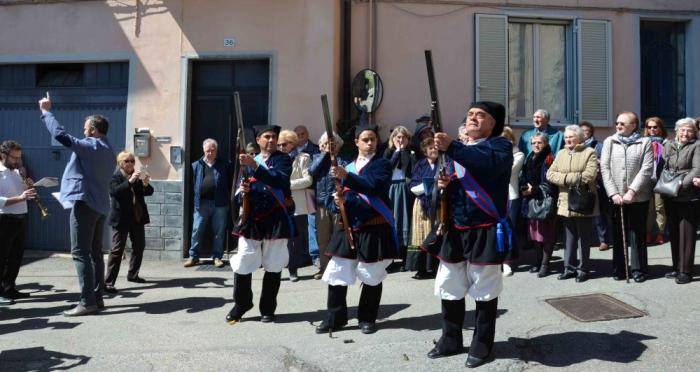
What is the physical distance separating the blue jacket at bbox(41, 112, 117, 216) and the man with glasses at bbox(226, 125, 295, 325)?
153 cm

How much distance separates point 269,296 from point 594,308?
307 centimetres

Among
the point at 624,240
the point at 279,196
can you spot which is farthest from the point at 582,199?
the point at 279,196

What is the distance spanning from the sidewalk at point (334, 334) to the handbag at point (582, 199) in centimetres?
82

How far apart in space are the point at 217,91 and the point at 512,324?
6.16 metres

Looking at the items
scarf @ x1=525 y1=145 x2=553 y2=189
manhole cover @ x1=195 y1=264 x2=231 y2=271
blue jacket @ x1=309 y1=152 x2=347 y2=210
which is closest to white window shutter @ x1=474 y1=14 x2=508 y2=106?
scarf @ x1=525 y1=145 x2=553 y2=189

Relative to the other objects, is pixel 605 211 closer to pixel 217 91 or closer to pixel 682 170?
pixel 682 170

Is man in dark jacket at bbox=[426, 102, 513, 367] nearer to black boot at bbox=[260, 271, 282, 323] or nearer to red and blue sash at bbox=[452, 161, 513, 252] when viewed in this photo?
red and blue sash at bbox=[452, 161, 513, 252]

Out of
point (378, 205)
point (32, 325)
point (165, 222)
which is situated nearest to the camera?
point (378, 205)

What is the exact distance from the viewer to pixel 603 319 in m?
5.65

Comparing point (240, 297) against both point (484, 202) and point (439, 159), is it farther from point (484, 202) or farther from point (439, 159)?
point (484, 202)

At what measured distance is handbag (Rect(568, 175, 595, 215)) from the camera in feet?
23.3

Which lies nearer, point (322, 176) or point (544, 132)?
point (322, 176)

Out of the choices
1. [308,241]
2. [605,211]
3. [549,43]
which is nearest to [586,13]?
[549,43]

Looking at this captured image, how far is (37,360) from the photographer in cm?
519
